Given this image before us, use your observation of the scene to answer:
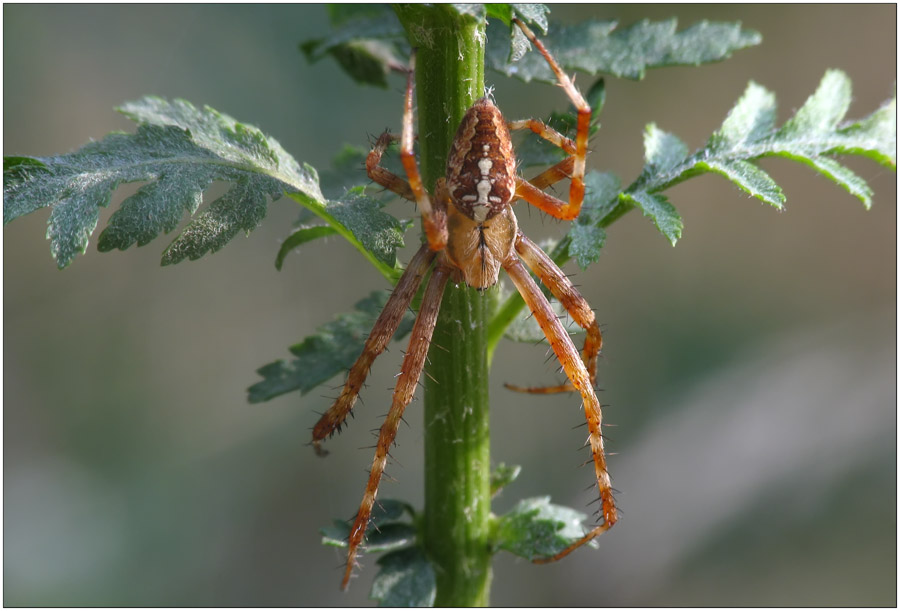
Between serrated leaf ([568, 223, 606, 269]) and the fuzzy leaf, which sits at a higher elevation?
the fuzzy leaf

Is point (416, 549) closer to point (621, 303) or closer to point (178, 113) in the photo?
point (178, 113)

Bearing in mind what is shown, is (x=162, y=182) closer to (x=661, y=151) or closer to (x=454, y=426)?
(x=454, y=426)

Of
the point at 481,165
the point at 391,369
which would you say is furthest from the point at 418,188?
the point at 391,369

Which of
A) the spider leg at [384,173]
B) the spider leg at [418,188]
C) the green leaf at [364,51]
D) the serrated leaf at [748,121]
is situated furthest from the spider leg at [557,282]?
the green leaf at [364,51]

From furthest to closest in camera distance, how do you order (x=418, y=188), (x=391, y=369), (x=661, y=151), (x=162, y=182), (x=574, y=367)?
(x=391, y=369)
(x=574, y=367)
(x=661, y=151)
(x=418, y=188)
(x=162, y=182)

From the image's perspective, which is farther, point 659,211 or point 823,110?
point 823,110

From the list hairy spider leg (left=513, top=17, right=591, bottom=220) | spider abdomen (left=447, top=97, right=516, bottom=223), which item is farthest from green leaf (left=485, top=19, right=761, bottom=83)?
spider abdomen (left=447, top=97, right=516, bottom=223)

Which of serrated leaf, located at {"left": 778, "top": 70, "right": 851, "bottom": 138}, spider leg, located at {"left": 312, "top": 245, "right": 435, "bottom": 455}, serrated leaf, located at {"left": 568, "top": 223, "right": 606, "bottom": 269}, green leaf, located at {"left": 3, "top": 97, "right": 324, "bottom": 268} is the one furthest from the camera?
spider leg, located at {"left": 312, "top": 245, "right": 435, "bottom": 455}

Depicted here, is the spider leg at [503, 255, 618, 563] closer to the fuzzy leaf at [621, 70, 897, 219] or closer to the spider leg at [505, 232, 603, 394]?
the spider leg at [505, 232, 603, 394]
